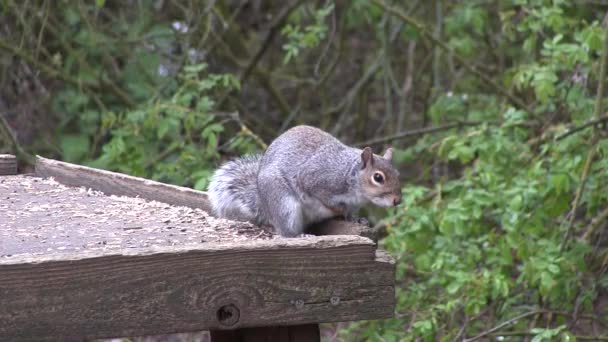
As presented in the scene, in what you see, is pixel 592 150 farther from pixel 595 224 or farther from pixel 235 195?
pixel 235 195

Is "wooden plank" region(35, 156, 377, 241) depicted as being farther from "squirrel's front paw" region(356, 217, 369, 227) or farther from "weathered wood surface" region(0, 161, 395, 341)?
"weathered wood surface" region(0, 161, 395, 341)

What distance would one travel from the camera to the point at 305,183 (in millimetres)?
2861

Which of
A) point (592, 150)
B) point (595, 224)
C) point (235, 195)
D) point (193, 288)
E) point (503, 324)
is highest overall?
point (193, 288)

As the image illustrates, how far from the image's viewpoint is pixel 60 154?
566cm

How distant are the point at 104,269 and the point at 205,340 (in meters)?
3.13

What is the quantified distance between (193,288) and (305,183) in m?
0.93

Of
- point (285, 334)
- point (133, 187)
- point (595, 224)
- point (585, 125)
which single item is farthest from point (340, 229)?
point (595, 224)

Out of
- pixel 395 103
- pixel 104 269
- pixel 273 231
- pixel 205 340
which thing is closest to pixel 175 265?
pixel 104 269

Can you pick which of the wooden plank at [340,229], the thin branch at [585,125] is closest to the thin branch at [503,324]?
the thin branch at [585,125]

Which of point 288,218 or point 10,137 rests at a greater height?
point 288,218

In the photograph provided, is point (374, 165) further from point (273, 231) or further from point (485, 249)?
point (485, 249)

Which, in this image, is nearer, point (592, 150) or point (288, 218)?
point (288, 218)

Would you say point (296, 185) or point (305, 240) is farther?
point (296, 185)

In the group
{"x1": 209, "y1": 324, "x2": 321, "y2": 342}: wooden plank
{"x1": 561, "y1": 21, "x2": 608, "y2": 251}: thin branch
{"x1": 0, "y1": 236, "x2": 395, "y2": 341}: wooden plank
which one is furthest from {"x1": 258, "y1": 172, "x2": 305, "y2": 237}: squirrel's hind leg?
{"x1": 561, "y1": 21, "x2": 608, "y2": 251}: thin branch
